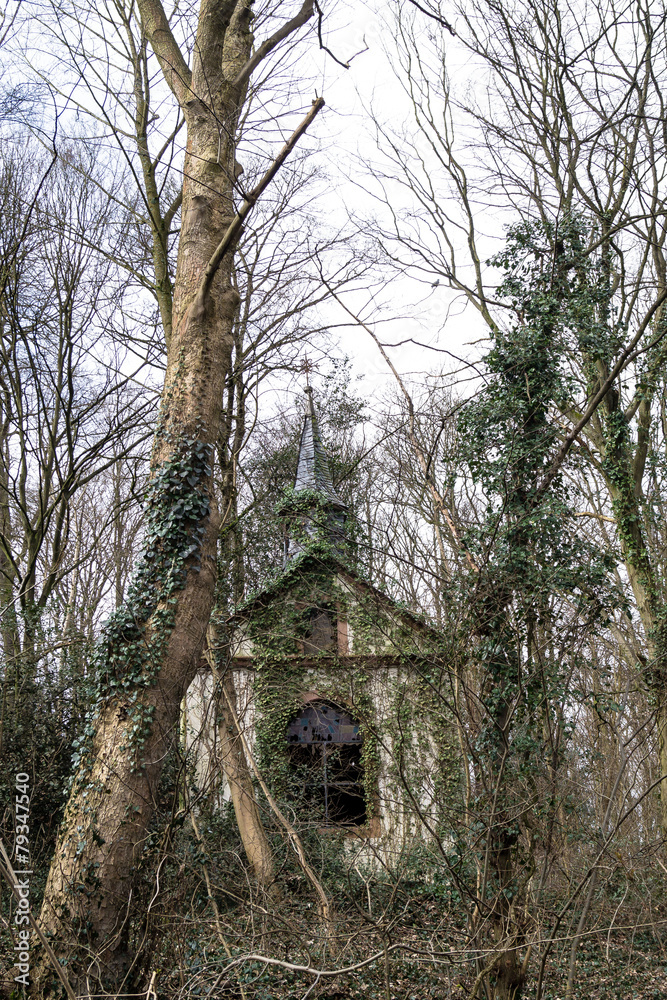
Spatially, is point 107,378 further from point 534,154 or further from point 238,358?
point 534,154

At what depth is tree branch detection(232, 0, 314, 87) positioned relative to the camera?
6275 millimetres

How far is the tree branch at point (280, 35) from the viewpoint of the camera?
20.6 feet

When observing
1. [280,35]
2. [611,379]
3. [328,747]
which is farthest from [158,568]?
[328,747]

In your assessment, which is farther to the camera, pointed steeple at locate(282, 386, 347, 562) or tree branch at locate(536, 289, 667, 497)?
pointed steeple at locate(282, 386, 347, 562)

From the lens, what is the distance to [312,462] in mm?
16984

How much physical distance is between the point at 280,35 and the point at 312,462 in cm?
1103

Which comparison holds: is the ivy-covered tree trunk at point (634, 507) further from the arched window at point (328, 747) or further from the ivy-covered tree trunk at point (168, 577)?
the ivy-covered tree trunk at point (168, 577)

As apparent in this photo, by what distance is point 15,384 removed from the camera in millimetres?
10508

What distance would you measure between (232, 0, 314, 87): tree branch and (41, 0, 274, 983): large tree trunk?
8 centimetres

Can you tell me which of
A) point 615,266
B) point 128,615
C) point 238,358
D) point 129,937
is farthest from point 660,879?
point 238,358

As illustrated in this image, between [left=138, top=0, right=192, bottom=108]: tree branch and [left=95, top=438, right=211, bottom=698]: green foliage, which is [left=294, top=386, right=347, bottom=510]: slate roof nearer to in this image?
[left=138, top=0, right=192, bottom=108]: tree branch

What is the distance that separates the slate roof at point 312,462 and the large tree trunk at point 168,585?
9912 millimetres

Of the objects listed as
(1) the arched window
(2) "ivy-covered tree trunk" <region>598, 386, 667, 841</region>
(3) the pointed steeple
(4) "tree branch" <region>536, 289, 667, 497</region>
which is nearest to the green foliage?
(4) "tree branch" <region>536, 289, 667, 497</region>

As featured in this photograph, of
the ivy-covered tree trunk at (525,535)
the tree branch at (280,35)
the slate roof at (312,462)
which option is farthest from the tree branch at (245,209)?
the slate roof at (312,462)
